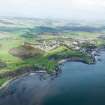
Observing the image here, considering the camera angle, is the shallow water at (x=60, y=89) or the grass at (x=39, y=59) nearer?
the shallow water at (x=60, y=89)

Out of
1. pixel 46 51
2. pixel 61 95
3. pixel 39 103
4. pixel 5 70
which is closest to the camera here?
pixel 39 103

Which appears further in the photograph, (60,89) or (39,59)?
(39,59)

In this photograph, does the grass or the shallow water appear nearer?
the shallow water

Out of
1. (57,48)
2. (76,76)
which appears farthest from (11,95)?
(57,48)

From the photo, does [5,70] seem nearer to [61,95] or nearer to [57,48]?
[61,95]

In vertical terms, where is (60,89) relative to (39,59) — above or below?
below

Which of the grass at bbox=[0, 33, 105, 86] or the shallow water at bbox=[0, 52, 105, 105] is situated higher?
the grass at bbox=[0, 33, 105, 86]

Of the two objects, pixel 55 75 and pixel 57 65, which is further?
pixel 57 65

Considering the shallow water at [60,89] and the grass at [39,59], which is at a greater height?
the grass at [39,59]
